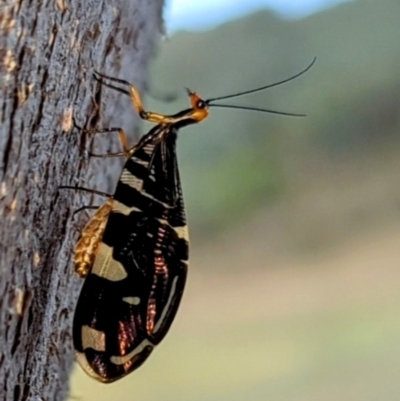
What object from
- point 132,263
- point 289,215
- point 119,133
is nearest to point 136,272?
point 132,263

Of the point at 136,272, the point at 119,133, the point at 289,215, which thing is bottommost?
the point at 136,272

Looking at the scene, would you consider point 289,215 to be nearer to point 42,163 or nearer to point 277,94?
point 277,94

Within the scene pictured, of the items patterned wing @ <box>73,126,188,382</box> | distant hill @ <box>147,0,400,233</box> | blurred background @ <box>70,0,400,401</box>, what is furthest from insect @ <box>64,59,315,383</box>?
distant hill @ <box>147,0,400,233</box>

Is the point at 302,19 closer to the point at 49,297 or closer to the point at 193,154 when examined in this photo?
the point at 193,154

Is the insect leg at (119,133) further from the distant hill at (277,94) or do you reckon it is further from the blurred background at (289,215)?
the distant hill at (277,94)

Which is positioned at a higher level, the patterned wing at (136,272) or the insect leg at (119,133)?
the insect leg at (119,133)

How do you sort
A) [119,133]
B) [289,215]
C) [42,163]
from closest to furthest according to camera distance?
[42,163] → [119,133] → [289,215]

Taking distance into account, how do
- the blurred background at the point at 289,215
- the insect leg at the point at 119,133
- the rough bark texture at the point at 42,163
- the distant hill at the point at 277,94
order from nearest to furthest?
the rough bark texture at the point at 42,163
the insect leg at the point at 119,133
the blurred background at the point at 289,215
the distant hill at the point at 277,94

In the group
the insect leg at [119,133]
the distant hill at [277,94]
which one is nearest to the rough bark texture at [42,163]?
the insect leg at [119,133]
